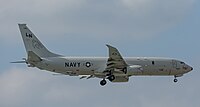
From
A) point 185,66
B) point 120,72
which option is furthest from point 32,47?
point 185,66

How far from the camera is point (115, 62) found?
130 meters

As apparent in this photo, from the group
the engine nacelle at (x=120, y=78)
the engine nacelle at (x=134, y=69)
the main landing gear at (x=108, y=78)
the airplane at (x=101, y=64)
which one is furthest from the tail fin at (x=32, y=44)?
the engine nacelle at (x=134, y=69)

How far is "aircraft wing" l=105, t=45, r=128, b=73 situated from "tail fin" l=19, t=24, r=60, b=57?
790 centimetres

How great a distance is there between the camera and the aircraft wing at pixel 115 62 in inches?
5030

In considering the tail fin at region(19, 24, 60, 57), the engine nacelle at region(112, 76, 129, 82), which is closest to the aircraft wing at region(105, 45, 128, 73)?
the engine nacelle at region(112, 76, 129, 82)

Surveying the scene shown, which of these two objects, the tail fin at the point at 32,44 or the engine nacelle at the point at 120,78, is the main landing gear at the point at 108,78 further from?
the tail fin at the point at 32,44

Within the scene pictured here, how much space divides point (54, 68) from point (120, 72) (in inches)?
377

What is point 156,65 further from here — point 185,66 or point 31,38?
point 31,38

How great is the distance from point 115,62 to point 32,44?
12.2 metres

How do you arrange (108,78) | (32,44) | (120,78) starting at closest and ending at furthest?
(32,44) < (108,78) < (120,78)

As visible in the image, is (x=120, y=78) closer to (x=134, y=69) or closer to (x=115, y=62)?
(x=134, y=69)

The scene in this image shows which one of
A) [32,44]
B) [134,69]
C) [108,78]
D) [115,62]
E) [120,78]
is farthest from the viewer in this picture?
[120,78]

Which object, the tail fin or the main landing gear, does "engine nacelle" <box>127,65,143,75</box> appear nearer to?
the main landing gear

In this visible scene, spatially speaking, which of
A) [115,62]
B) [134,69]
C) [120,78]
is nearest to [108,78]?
[120,78]
